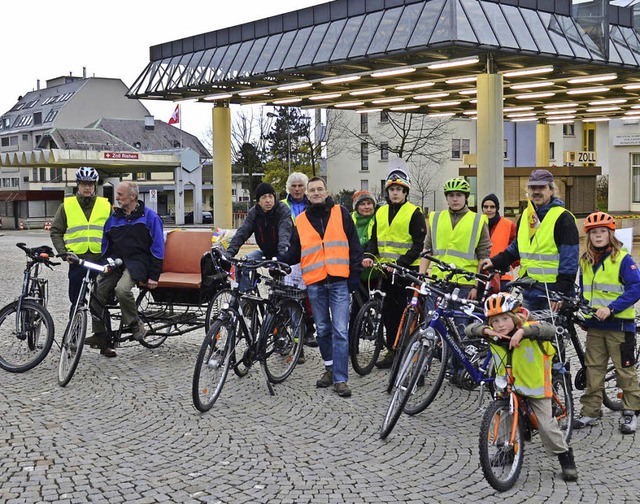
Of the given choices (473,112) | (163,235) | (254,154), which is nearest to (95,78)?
(254,154)

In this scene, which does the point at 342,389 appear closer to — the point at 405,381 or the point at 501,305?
the point at 405,381

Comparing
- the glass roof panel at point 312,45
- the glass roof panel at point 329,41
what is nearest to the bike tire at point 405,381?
the glass roof panel at point 329,41

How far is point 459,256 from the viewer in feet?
25.7

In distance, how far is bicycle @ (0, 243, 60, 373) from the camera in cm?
836

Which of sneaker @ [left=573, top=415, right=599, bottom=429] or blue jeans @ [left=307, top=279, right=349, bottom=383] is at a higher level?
blue jeans @ [left=307, top=279, right=349, bottom=383]

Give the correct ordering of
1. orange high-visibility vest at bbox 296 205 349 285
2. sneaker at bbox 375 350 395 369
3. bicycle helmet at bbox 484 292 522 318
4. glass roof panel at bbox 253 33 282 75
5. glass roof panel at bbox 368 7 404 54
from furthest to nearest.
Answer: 1. glass roof panel at bbox 253 33 282 75
2. glass roof panel at bbox 368 7 404 54
3. sneaker at bbox 375 350 395 369
4. orange high-visibility vest at bbox 296 205 349 285
5. bicycle helmet at bbox 484 292 522 318

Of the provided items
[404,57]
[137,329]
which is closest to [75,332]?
[137,329]

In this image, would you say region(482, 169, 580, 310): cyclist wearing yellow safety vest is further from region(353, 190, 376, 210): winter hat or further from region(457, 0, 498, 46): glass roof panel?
region(457, 0, 498, 46): glass roof panel

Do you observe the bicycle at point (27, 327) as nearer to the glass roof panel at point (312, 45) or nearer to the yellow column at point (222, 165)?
the glass roof panel at point (312, 45)

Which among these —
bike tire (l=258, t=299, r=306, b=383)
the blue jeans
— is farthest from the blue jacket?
the blue jeans

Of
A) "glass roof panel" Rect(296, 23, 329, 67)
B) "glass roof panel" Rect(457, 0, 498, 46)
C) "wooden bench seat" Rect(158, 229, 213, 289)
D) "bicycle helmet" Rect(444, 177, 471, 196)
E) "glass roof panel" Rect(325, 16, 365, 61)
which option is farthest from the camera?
"glass roof panel" Rect(296, 23, 329, 67)

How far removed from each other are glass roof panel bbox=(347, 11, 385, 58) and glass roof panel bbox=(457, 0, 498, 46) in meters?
2.78

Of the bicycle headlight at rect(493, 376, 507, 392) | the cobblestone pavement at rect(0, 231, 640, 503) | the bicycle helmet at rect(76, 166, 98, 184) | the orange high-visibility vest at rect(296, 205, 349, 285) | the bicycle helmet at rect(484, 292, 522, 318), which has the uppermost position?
the bicycle helmet at rect(76, 166, 98, 184)

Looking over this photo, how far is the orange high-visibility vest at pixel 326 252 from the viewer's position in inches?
299
